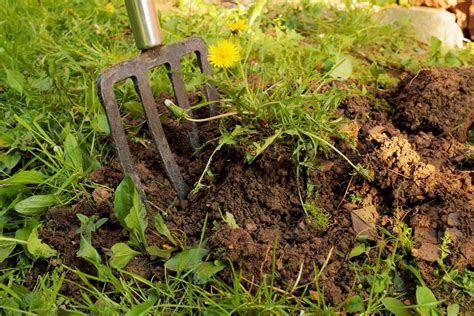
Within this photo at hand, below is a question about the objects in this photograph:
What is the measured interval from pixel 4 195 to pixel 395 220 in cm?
140

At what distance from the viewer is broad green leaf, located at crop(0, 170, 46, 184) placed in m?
1.92

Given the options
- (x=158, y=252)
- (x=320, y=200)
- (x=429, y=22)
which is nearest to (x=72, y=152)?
(x=158, y=252)

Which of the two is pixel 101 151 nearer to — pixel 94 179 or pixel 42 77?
pixel 94 179

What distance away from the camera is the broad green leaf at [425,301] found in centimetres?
149

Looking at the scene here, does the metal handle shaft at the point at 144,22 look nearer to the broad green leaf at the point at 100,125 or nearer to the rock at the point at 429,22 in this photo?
the broad green leaf at the point at 100,125

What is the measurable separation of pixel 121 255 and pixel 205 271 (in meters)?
0.28

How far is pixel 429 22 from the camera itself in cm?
351

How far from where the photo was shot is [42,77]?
254cm

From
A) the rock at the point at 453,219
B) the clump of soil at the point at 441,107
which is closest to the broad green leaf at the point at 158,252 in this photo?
the rock at the point at 453,219

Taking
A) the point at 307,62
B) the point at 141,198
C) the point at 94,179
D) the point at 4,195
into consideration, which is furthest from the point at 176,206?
the point at 307,62

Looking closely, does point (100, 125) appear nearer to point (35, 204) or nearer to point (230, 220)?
point (35, 204)

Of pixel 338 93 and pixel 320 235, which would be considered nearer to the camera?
pixel 320 235

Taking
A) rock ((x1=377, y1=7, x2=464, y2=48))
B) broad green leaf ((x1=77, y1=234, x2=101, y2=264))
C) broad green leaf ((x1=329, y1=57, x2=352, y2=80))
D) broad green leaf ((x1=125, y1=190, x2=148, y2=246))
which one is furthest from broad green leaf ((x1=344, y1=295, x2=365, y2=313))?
rock ((x1=377, y1=7, x2=464, y2=48))

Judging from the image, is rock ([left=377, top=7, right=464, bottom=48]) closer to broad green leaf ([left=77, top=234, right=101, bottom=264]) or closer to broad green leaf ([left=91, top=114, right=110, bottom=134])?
broad green leaf ([left=91, top=114, right=110, bottom=134])
